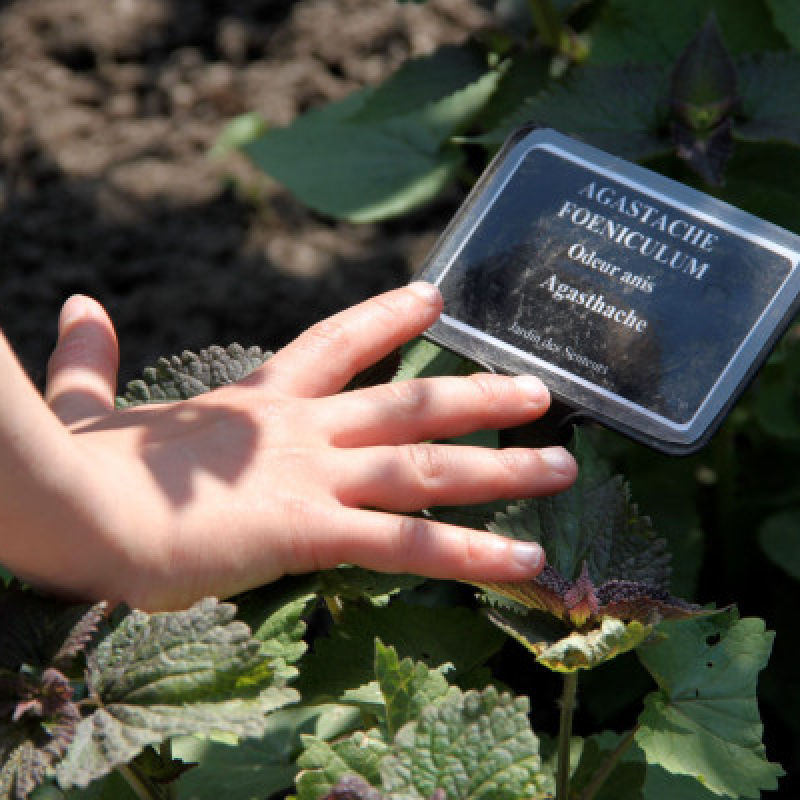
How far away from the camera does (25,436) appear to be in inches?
40.6

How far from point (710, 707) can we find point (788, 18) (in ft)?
3.77

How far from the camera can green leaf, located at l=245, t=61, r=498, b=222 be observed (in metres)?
2.11

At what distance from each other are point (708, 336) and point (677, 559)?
31.6 inches

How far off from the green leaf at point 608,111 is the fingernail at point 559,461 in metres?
0.54

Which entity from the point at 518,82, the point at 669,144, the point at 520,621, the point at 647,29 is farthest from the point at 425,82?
the point at 520,621

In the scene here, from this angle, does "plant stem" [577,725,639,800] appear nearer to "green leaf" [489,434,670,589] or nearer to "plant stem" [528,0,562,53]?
"green leaf" [489,434,670,589]

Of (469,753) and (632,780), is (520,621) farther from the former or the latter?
(632,780)

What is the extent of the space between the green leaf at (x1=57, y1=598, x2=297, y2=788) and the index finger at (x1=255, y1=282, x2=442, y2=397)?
1.14ft

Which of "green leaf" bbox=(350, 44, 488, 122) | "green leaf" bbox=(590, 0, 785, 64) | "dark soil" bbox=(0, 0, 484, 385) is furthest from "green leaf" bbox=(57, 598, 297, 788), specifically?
"dark soil" bbox=(0, 0, 484, 385)

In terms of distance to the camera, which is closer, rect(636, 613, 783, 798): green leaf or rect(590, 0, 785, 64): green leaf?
rect(636, 613, 783, 798): green leaf

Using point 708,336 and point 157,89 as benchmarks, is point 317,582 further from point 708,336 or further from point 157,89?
point 157,89

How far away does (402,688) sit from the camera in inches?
41.4

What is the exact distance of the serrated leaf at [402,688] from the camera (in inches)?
41.1

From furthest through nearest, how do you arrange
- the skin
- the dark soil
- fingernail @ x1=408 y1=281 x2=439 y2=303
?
the dark soil
fingernail @ x1=408 y1=281 x2=439 y2=303
the skin
